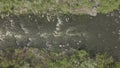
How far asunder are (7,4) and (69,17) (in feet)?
6.90

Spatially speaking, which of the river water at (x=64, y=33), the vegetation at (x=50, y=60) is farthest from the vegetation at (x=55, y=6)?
the vegetation at (x=50, y=60)

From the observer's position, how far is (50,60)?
12.9 meters

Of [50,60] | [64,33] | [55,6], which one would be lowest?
[50,60]

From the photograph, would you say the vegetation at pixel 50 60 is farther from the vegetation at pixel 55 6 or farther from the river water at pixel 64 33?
the vegetation at pixel 55 6

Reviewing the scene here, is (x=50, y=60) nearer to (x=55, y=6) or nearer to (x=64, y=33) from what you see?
(x=64, y=33)

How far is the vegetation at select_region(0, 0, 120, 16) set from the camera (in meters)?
12.8

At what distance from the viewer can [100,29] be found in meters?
13.2

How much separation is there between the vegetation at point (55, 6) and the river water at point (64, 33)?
0.71 feet

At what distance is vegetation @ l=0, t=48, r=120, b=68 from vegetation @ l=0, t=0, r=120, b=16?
1.34 metres

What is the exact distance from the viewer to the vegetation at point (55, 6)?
1284cm

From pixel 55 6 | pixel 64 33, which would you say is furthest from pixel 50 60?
pixel 55 6

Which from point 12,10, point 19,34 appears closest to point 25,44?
point 19,34

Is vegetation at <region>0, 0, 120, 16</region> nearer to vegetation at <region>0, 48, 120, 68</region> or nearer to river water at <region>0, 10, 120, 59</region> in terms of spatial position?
river water at <region>0, 10, 120, 59</region>

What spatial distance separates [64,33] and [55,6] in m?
0.98
